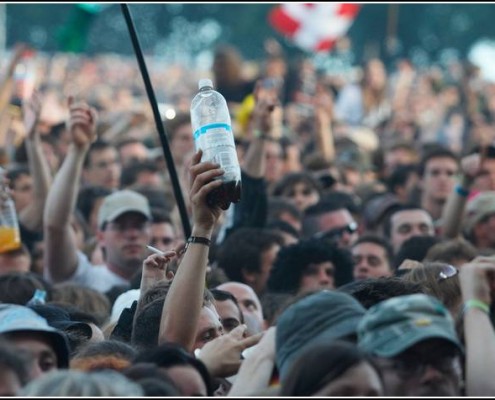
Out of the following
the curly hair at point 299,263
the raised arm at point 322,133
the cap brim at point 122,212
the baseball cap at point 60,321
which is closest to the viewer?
the baseball cap at point 60,321

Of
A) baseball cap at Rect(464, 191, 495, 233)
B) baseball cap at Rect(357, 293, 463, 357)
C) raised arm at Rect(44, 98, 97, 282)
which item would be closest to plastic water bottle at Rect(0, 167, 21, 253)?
raised arm at Rect(44, 98, 97, 282)

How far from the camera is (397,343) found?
5.23 m

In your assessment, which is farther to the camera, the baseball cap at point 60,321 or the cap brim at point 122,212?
the cap brim at point 122,212

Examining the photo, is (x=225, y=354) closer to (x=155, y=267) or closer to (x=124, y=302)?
(x=155, y=267)

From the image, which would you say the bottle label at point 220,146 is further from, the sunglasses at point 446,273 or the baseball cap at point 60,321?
the sunglasses at point 446,273

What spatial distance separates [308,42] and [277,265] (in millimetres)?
9363

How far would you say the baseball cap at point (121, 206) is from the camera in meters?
10.1

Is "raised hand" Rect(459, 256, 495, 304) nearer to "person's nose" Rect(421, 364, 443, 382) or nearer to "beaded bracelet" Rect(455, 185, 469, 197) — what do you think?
"person's nose" Rect(421, 364, 443, 382)

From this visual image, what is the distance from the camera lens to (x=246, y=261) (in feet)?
32.7

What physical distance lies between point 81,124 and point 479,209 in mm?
3332

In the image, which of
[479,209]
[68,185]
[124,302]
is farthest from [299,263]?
[479,209]

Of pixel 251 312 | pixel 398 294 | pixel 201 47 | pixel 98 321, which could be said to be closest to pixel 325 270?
pixel 251 312

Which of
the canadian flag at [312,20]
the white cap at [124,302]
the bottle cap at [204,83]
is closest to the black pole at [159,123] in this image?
the white cap at [124,302]

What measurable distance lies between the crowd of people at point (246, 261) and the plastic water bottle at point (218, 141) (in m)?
0.05
